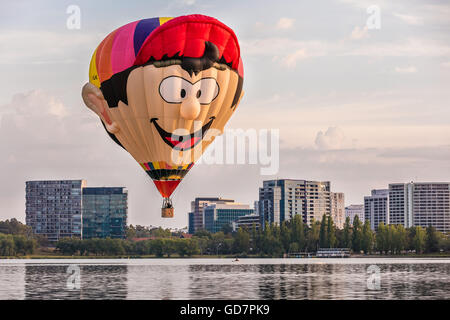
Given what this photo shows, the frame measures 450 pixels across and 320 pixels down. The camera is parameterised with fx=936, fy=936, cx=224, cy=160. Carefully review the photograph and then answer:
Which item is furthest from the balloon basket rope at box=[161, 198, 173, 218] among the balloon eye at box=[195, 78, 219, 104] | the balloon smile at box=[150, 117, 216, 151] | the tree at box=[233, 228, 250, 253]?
the tree at box=[233, 228, 250, 253]

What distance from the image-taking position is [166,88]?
37438 mm

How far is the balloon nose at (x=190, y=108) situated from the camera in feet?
Result: 123

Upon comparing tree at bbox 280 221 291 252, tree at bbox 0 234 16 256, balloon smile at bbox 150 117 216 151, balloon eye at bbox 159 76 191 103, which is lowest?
tree at bbox 0 234 16 256

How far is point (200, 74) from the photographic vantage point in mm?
37594

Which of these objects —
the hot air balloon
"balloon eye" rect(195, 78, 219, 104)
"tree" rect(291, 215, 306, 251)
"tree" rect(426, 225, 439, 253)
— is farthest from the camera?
"tree" rect(426, 225, 439, 253)

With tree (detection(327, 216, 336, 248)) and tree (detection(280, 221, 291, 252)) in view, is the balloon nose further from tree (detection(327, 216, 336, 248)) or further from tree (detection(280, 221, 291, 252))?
tree (detection(280, 221, 291, 252))

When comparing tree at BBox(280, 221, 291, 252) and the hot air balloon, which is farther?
tree at BBox(280, 221, 291, 252)

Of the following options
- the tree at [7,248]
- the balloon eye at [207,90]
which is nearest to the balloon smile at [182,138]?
the balloon eye at [207,90]

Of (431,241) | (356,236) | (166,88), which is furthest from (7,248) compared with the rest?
(166,88)

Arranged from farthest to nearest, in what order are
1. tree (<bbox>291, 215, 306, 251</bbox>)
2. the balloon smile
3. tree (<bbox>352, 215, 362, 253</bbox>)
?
tree (<bbox>291, 215, 306, 251</bbox>) → tree (<bbox>352, 215, 362, 253</bbox>) → the balloon smile

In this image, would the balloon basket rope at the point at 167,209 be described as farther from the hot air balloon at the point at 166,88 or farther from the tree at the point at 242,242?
the tree at the point at 242,242

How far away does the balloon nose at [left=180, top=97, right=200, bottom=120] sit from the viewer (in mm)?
37625

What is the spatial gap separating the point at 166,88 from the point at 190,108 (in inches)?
49.3
